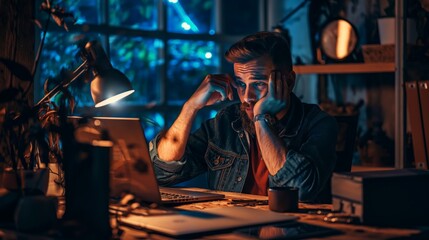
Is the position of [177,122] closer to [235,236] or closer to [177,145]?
[177,145]

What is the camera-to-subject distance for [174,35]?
4277 millimetres

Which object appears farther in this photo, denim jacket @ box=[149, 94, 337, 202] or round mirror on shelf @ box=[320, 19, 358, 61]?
round mirror on shelf @ box=[320, 19, 358, 61]

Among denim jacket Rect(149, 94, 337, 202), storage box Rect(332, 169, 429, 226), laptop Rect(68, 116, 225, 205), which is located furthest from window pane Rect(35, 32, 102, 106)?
storage box Rect(332, 169, 429, 226)

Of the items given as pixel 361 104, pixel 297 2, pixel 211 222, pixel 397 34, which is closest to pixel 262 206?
pixel 211 222

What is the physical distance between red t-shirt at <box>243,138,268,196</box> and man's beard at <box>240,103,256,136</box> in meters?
0.05

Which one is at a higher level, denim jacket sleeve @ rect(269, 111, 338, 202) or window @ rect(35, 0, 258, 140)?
window @ rect(35, 0, 258, 140)

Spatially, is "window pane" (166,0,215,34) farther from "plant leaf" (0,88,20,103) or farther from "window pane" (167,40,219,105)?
"plant leaf" (0,88,20,103)

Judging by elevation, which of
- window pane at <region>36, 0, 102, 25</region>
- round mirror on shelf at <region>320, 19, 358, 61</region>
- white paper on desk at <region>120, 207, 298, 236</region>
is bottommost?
white paper on desk at <region>120, 207, 298, 236</region>

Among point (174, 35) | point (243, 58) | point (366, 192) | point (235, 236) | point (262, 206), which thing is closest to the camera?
point (235, 236)

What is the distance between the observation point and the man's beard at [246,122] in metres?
3.03

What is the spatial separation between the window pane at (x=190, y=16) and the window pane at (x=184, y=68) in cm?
8

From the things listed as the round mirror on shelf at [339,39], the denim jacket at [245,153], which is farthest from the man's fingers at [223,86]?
the round mirror on shelf at [339,39]

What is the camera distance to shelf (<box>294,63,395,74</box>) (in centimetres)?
398

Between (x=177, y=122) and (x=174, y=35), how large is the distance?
1285mm
